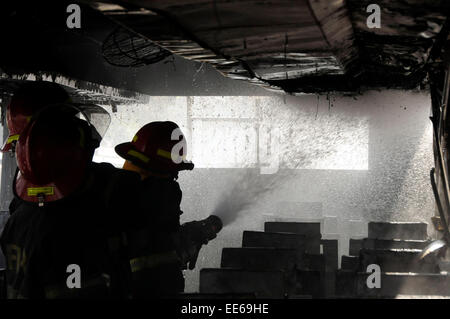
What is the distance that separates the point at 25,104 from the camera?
3348mm

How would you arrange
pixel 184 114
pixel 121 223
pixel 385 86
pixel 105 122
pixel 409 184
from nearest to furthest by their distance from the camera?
1. pixel 121 223
2. pixel 385 86
3. pixel 105 122
4. pixel 184 114
5. pixel 409 184

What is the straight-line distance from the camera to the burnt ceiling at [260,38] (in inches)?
119

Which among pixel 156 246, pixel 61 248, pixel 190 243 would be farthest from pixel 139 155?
pixel 61 248

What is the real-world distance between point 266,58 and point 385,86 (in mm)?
2769

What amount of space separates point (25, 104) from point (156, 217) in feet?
3.35

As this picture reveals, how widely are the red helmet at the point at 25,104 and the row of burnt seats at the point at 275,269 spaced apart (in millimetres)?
1397

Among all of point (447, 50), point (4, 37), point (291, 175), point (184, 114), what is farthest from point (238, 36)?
point (291, 175)

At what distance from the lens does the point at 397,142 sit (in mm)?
12320

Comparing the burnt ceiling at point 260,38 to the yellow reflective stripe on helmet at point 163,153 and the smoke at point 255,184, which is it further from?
the smoke at point 255,184

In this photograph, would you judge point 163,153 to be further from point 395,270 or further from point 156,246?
point 395,270

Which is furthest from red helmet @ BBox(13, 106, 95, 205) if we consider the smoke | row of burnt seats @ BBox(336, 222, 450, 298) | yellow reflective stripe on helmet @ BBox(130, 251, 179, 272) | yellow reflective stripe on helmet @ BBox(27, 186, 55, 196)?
the smoke

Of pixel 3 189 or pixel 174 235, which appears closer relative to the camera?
pixel 174 235
